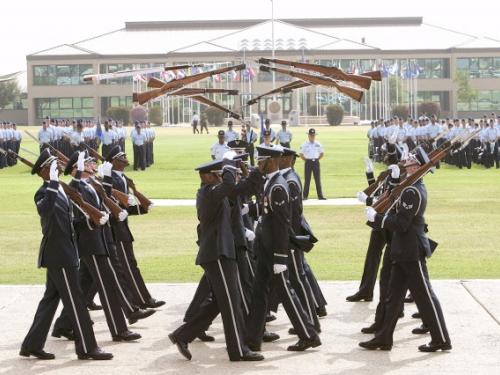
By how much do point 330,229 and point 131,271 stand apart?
8.73 metres

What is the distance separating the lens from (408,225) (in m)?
10.1

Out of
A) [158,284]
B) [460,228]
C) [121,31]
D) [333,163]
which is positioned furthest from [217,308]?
[121,31]

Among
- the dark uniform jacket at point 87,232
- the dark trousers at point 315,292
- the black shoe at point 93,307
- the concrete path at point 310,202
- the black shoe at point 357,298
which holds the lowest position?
the concrete path at point 310,202

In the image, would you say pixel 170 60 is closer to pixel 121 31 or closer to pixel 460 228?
pixel 121 31

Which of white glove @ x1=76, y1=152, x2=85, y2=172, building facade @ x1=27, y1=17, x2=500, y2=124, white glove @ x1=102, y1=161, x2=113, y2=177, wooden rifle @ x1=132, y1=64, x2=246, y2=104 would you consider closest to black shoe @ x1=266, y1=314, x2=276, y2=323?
white glove @ x1=102, y1=161, x2=113, y2=177

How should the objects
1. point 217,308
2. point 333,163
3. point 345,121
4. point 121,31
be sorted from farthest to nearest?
point 121,31
point 345,121
point 333,163
point 217,308

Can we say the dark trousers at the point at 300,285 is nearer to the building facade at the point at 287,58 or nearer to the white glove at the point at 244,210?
the white glove at the point at 244,210

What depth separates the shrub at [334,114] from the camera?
9256 centimetres

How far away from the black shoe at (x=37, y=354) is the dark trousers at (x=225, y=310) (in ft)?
3.62

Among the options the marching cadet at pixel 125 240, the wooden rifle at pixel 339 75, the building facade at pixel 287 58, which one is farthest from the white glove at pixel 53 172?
the building facade at pixel 287 58

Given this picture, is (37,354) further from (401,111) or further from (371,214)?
(401,111)

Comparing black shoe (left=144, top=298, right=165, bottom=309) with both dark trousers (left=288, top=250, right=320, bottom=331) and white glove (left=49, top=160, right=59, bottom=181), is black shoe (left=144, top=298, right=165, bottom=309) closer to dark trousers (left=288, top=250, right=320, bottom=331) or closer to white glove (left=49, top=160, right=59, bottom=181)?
dark trousers (left=288, top=250, right=320, bottom=331)

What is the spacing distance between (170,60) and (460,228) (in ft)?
271

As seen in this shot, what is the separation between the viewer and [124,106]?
341 feet
